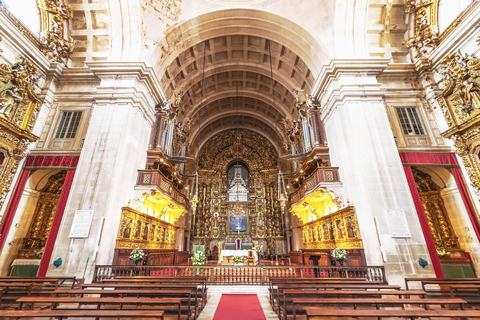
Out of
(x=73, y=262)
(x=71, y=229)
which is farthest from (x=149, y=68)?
(x=73, y=262)

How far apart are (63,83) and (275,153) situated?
17.1m

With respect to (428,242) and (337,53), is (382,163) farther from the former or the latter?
(337,53)

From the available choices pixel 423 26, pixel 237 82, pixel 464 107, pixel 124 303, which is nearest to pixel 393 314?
pixel 124 303

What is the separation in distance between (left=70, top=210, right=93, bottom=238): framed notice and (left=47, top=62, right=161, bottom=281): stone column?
0.17 meters

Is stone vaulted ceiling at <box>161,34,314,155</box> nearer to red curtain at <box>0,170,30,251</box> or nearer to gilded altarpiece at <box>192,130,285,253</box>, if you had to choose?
gilded altarpiece at <box>192,130,285,253</box>

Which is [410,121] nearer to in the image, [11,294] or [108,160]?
[108,160]

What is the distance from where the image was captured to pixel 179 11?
11.9 metres

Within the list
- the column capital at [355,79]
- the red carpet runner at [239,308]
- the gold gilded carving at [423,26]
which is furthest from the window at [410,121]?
the red carpet runner at [239,308]

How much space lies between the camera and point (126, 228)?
9414mm

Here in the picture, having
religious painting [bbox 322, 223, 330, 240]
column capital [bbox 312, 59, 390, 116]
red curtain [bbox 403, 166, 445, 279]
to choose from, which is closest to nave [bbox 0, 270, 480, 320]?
red curtain [bbox 403, 166, 445, 279]

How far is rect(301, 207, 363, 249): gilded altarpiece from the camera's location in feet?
29.3

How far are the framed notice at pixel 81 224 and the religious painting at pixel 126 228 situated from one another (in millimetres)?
1224

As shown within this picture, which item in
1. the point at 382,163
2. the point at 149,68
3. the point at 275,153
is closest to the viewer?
the point at 382,163

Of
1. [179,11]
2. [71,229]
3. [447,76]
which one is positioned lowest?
[71,229]
